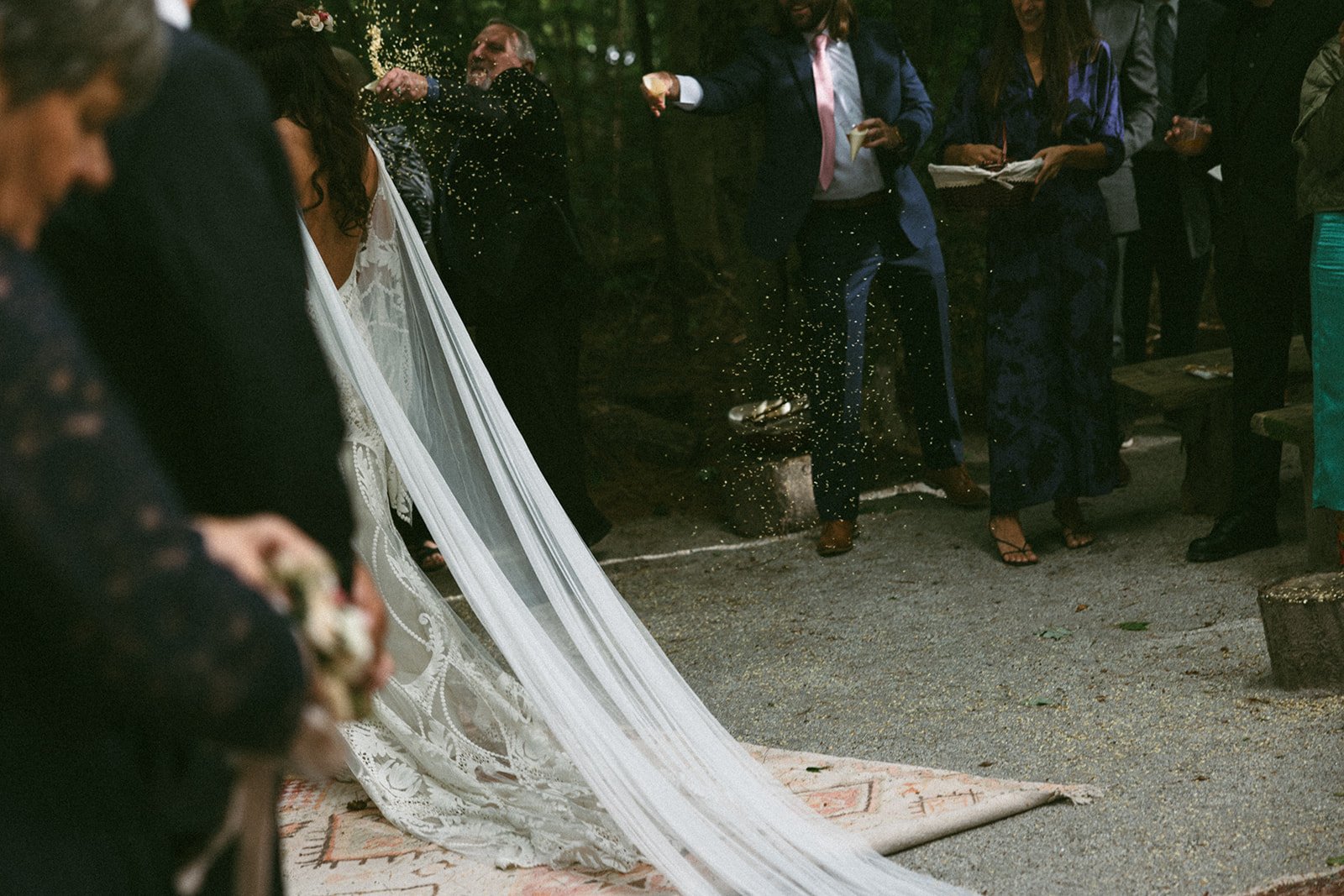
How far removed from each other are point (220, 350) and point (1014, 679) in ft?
11.5

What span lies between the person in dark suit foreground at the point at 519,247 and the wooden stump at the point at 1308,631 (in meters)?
2.57

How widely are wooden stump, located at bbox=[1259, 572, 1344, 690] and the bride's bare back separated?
2621 mm

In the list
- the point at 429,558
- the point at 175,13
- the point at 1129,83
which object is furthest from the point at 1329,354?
Result: the point at 175,13

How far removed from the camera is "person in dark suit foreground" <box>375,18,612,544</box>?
547 cm

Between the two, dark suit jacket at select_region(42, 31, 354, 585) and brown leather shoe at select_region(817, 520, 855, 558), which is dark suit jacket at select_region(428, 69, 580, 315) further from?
dark suit jacket at select_region(42, 31, 354, 585)

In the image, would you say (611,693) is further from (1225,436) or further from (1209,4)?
(1209,4)

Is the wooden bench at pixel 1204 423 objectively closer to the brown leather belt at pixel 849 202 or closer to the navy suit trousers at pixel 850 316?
the navy suit trousers at pixel 850 316

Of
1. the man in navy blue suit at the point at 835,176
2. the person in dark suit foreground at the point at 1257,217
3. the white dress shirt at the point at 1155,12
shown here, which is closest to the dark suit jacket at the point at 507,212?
the man in navy blue suit at the point at 835,176

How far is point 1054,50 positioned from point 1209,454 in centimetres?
182

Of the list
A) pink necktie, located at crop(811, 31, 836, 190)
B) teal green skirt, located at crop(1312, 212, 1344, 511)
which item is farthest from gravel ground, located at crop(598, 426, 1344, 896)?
pink necktie, located at crop(811, 31, 836, 190)

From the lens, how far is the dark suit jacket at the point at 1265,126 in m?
4.68

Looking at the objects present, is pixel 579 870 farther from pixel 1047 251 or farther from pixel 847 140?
pixel 847 140

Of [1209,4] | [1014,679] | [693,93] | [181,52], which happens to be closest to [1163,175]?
[1209,4]

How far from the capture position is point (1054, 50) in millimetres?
5246
